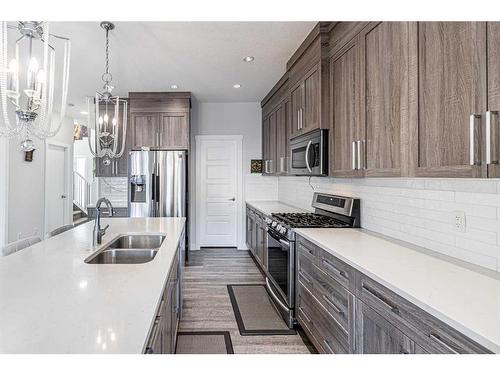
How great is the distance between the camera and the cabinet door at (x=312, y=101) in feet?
9.88

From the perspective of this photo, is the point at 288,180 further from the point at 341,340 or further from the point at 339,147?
the point at 341,340

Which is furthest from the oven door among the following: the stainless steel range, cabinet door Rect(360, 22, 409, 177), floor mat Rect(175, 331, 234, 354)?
cabinet door Rect(360, 22, 409, 177)

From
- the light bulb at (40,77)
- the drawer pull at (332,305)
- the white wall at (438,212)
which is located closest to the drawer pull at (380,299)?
the drawer pull at (332,305)

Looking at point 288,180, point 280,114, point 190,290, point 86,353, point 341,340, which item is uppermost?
point 280,114

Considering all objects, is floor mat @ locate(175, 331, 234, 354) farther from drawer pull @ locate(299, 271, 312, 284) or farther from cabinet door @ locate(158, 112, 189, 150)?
cabinet door @ locate(158, 112, 189, 150)

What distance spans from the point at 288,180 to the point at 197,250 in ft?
6.96

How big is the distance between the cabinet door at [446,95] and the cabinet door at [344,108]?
2.41ft

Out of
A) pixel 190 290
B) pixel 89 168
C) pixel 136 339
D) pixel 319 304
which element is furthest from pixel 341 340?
pixel 89 168

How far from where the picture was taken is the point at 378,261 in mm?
1749

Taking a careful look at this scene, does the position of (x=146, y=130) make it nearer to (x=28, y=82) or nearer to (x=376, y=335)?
(x=28, y=82)

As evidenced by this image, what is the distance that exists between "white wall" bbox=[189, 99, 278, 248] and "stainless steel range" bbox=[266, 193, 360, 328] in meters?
2.51

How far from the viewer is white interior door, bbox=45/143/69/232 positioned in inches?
246

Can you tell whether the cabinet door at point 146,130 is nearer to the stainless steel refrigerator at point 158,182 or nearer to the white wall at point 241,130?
the stainless steel refrigerator at point 158,182

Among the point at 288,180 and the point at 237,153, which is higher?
the point at 237,153
